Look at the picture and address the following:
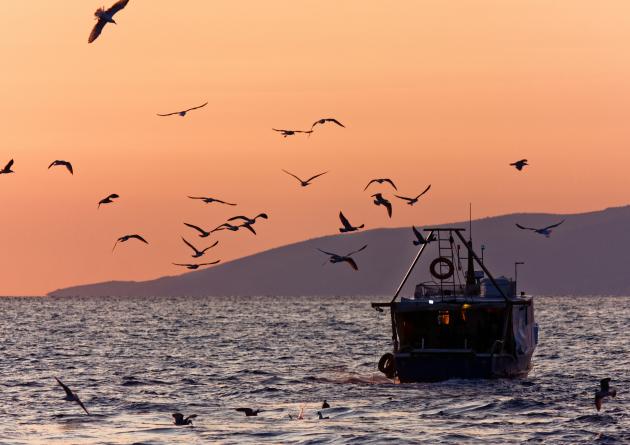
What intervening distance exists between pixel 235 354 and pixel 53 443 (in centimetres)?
4836

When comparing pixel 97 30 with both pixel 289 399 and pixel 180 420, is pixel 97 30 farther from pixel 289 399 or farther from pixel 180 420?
pixel 289 399

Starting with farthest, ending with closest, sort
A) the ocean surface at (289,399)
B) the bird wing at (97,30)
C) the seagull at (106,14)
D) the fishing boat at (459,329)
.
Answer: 1. the fishing boat at (459,329)
2. the ocean surface at (289,399)
3. the seagull at (106,14)
4. the bird wing at (97,30)

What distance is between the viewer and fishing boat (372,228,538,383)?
60.1 metres

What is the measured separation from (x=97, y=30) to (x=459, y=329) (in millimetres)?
31160

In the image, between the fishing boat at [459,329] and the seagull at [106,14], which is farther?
the fishing boat at [459,329]

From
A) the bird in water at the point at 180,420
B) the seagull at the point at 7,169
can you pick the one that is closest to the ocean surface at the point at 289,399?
the bird in water at the point at 180,420

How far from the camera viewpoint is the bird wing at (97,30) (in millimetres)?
36269

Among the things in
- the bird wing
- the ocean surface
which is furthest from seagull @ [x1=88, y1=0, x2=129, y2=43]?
the ocean surface

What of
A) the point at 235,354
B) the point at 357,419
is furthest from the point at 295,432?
the point at 235,354

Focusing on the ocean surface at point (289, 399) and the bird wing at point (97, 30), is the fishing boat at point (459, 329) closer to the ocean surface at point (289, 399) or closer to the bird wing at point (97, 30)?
the ocean surface at point (289, 399)

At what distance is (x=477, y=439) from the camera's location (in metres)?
43.7

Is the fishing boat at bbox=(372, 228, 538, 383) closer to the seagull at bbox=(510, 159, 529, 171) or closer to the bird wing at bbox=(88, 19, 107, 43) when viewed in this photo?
the seagull at bbox=(510, 159, 529, 171)

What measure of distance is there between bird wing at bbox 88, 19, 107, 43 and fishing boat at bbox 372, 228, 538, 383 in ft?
77.0

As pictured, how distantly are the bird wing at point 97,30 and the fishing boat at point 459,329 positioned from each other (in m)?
23.5
